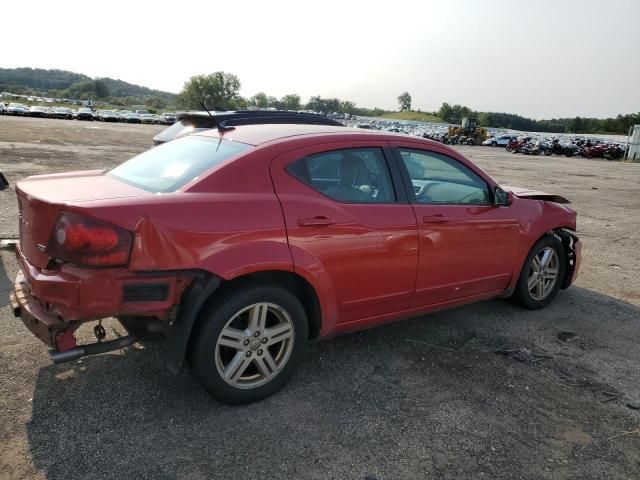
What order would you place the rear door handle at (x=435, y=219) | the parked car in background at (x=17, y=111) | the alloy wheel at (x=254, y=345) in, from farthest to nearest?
the parked car in background at (x=17, y=111), the rear door handle at (x=435, y=219), the alloy wheel at (x=254, y=345)

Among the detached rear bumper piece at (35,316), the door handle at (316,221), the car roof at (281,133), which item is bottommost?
the detached rear bumper piece at (35,316)

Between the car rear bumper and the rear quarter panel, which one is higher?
the rear quarter panel

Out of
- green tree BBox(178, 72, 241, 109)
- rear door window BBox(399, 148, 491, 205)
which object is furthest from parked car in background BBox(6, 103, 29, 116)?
green tree BBox(178, 72, 241, 109)

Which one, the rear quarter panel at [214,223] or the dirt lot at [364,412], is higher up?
the rear quarter panel at [214,223]

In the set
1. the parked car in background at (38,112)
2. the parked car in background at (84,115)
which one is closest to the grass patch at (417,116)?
the parked car in background at (84,115)

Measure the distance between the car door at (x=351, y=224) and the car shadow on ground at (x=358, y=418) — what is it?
52cm

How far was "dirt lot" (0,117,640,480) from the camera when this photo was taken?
8.53 feet

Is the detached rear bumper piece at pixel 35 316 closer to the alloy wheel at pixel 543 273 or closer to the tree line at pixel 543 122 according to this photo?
the alloy wheel at pixel 543 273

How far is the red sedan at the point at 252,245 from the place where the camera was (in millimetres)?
2656

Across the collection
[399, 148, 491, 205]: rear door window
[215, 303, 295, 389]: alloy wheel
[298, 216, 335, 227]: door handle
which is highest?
[399, 148, 491, 205]: rear door window

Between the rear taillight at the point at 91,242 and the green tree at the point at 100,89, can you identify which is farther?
the green tree at the point at 100,89

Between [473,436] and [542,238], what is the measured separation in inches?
98.9

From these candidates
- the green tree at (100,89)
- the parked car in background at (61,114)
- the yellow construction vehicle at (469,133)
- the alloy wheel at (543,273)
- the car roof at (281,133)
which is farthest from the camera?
the green tree at (100,89)

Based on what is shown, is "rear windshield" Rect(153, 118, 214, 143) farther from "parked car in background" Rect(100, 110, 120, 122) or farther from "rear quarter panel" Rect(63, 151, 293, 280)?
"parked car in background" Rect(100, 110, 120, 122)
